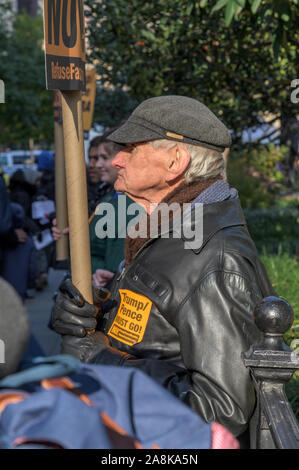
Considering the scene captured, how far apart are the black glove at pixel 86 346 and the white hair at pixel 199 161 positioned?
62 centimetres

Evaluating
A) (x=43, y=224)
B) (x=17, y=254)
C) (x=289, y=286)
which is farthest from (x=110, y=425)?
(x=43, y=224)

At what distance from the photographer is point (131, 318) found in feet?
7.70

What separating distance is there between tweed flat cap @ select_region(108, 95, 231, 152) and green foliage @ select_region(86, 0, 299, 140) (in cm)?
578

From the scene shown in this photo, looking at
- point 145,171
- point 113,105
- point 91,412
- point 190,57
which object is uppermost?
point 190,57

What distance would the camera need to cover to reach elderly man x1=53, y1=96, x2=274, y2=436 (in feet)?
Answer: 6.92

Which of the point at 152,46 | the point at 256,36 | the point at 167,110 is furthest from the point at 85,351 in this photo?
the point at 256,36

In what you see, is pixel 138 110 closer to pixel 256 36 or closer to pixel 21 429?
pixel 21 429

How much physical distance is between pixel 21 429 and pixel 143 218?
140 centimetres

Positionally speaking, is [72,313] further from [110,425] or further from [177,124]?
[110,425]

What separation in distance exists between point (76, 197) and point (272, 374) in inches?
35.7

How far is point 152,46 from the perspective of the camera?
28.5 ft

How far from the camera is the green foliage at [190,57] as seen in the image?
8.41 m

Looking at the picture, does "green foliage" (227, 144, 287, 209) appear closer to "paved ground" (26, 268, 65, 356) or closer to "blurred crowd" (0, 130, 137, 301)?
"blurred crowd" (0, 130, 137, 301)

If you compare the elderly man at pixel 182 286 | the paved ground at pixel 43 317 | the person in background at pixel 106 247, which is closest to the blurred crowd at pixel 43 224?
the person in background at pixel 106 247
